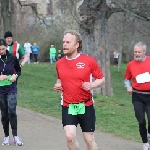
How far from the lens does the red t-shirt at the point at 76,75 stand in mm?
7047

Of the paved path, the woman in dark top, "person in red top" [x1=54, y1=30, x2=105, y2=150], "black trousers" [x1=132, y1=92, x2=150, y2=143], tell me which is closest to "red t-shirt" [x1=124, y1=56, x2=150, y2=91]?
"black trousers" [x1=132, y1=92, x2=150, y2=143]

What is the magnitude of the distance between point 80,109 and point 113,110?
306 inches

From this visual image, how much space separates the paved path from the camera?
9.34 m

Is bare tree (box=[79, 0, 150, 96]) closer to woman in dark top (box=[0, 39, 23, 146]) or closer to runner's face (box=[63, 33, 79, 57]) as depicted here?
woman in dark top (box=[0, 39, 23, 146])

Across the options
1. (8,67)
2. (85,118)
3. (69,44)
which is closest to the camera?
(69,44)

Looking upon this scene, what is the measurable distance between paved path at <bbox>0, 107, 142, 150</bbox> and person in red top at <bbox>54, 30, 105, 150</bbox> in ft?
6.92

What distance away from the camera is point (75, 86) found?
23.1 ft

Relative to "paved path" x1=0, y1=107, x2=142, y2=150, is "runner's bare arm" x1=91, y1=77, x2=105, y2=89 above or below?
above

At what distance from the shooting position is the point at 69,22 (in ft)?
126

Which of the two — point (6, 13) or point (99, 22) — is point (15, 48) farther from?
point (6, 13)

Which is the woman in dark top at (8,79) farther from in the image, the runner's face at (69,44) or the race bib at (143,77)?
the runner's face at (69,44)

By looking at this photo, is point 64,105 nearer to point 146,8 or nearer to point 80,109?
point 80,109

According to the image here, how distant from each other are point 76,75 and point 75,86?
0.15 metres

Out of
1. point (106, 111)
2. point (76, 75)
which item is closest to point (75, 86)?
point (76, 75)
